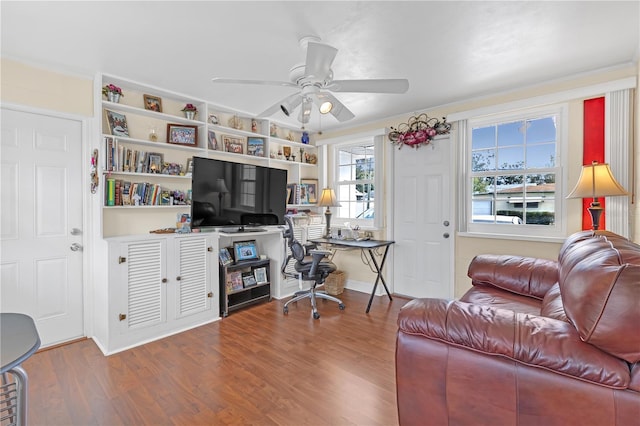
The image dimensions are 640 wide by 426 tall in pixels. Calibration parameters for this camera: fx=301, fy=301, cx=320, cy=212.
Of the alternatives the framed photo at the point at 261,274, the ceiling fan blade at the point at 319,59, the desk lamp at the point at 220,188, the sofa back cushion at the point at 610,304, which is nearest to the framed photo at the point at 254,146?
the desk lamp at the point at 220,188

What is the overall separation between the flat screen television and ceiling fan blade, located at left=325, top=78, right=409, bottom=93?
158cm

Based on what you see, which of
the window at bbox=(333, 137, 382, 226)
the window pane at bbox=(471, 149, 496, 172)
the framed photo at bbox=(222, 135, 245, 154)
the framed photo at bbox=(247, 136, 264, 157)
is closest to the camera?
the window pane at bbox=(471, 149, 496, 172)

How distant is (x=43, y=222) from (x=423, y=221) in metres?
3.78

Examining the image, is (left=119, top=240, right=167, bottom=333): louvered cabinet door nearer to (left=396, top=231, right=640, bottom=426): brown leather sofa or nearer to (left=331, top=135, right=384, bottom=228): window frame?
(left=396, top=231, right=640, bottom=426): brown leather sofa

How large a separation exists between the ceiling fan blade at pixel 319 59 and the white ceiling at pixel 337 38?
1.06 ft

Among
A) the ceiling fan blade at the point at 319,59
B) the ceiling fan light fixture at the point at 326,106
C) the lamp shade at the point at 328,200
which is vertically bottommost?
the lamp shade at the point at 328,200

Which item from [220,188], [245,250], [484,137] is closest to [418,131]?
[484,137]

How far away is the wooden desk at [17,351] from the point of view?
0.82m

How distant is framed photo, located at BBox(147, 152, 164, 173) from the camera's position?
115 inches

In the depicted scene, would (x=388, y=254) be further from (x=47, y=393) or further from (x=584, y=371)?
(x=47, y=393)

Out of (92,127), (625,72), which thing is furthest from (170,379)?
(625,72)

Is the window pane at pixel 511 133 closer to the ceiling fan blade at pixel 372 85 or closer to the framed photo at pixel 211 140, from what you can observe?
the ceiling fan blade at pixel 372 85

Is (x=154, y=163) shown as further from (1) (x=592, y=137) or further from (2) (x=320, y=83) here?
(1) (x=592, y=137)

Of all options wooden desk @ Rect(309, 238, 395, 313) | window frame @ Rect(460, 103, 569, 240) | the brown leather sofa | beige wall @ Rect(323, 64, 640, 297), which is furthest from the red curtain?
wooden desk @ Rect(309, 238, 395, 313)
